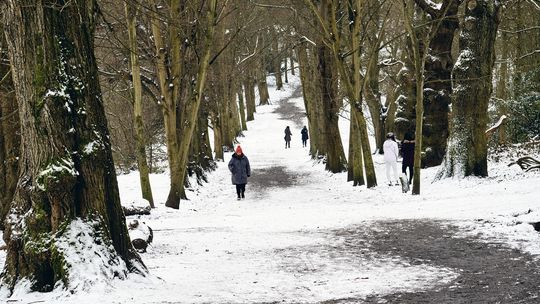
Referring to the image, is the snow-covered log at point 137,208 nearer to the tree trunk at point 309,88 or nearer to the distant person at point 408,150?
the distant person at point 408,150

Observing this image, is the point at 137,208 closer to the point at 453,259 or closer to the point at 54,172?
the point at 54,172

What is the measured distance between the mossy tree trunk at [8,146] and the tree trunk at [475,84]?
1029cm

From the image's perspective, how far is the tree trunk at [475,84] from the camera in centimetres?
1370

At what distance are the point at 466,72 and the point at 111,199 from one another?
10612 millimetres

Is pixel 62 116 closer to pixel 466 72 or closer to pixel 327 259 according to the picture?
pixel 327 259

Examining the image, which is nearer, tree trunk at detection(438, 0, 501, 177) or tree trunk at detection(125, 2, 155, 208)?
tree trunk at detection(125, 2, 155, 208)

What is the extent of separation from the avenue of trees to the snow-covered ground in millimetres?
635

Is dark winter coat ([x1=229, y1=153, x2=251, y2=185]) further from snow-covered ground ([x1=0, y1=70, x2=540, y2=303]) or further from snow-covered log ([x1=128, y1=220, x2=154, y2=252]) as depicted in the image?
snow-covered log ([x1=128, y1=220, x2=154, y2=252])

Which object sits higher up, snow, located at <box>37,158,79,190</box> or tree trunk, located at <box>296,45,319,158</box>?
tree trunk, located at <box>296,45,319,158</box>

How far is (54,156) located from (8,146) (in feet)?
14.9

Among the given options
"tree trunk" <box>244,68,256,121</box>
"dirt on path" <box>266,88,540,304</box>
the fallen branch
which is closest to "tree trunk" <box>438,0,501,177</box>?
the fallen branch

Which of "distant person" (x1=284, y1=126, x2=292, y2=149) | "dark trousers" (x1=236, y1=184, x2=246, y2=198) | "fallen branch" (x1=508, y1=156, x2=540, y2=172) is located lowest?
"dark trousers" (x1=236, y1=184, x2=246, y2=198)

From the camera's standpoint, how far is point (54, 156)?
547 centimetres

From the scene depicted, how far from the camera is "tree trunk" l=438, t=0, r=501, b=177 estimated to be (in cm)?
1370
